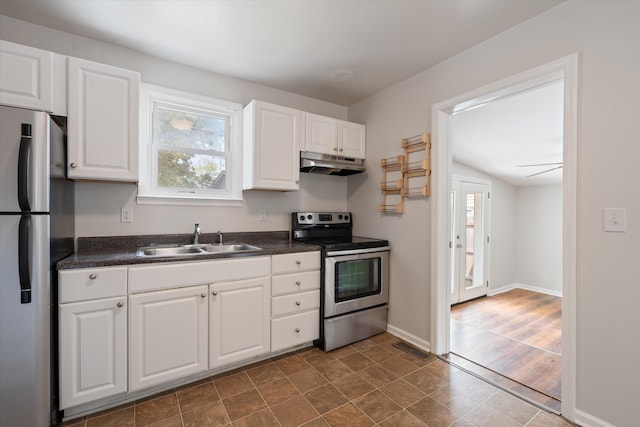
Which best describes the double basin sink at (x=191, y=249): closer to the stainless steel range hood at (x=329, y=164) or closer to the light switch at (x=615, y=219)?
the stainless steel range hood at (x=329, y=164)

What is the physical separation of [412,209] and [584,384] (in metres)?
1.62

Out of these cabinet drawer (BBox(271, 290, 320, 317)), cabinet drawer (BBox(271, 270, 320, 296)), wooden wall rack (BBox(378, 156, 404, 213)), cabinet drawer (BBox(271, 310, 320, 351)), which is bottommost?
cabinet drawer (BBox(271, 310, 320, 351))

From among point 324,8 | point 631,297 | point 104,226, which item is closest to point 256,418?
point 104,226

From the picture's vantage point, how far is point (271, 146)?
8.87 ft

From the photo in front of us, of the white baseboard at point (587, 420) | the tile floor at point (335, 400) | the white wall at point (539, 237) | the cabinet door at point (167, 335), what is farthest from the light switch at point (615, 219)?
the white wall at point (539, 237)

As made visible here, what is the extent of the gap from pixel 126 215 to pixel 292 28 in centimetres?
195

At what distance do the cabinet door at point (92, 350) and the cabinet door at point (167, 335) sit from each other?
62 millimetres

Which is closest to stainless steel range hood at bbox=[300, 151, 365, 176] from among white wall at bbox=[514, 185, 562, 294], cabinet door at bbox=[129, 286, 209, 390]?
cabinet door at bbox=[129, 286, 209, 390]

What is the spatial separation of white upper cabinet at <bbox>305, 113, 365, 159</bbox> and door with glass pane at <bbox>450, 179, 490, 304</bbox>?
1736mm

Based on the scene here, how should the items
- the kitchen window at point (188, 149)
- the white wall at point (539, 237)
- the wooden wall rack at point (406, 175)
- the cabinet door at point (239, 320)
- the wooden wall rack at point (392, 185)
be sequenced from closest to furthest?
the cabinet door at point (239, 320), the kitchen window at point (188, 149), the wooden wall rack at point (406, 175), the wooden wall rack at point (392, 185), the white wall at point (539, 237)

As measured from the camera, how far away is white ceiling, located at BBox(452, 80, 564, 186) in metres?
2.71

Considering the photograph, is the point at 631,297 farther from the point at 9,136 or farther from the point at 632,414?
the point at 9,136

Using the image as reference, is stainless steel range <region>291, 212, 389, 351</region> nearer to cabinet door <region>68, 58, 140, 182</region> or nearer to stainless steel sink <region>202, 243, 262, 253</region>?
stainless steel sink <region>202, 243, 262, 253</region>

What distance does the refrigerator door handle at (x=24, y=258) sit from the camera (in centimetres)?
147
